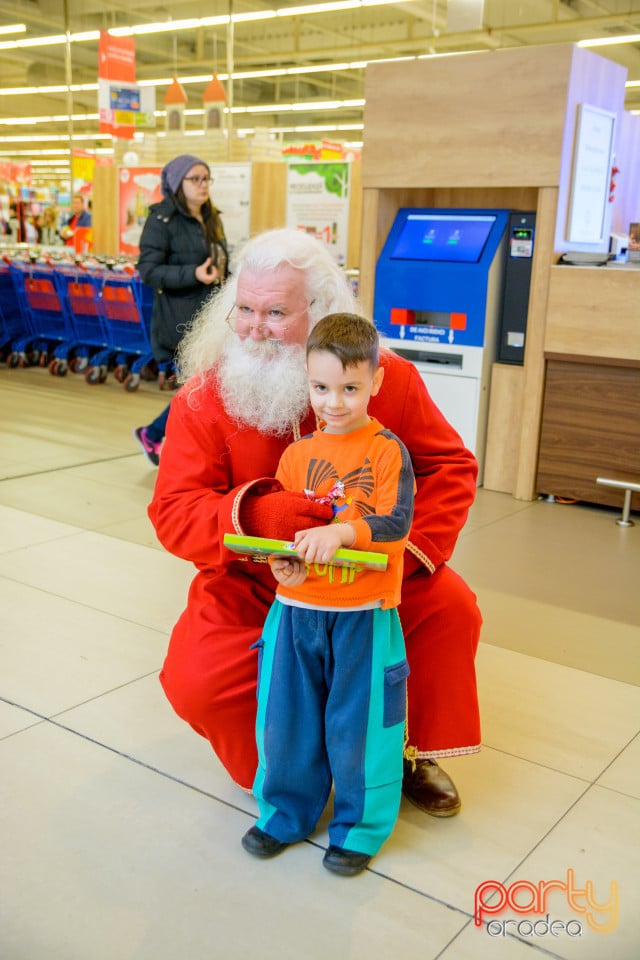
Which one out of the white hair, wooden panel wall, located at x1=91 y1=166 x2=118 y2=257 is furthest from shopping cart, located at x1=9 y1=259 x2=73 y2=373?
the white hair

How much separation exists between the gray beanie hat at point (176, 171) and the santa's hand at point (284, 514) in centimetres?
344

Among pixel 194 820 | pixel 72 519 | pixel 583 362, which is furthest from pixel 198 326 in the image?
pixel 583 362

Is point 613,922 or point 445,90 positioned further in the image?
point 445,90

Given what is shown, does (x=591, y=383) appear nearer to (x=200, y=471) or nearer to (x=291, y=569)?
(x=200, y=471)

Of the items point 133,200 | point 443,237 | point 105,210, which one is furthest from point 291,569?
point 105,210

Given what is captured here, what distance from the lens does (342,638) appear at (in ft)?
5.53

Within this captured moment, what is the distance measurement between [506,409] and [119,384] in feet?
13.4

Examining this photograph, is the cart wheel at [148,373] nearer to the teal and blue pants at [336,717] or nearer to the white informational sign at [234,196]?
the white informational sign at [234,196]

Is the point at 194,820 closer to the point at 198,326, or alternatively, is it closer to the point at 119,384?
the point at 198,326

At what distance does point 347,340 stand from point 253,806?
105 centimetres

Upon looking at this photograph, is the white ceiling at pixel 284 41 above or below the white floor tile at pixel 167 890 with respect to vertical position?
above

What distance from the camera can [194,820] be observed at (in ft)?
6.44

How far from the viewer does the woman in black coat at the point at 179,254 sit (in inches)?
193

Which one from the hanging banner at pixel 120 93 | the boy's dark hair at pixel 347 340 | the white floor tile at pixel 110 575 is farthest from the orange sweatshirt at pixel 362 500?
the hanging banner at pixel 120 93
